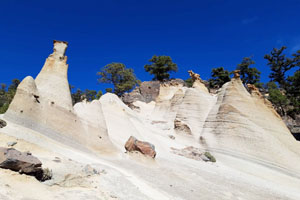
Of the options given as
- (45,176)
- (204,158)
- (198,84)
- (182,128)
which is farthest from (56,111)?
(198,84)

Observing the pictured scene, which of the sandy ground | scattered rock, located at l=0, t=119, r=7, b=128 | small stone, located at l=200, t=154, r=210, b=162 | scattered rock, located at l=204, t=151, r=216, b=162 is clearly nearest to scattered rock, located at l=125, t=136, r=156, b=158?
the sandy ground

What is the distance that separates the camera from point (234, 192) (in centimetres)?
705

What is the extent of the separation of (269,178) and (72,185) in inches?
369

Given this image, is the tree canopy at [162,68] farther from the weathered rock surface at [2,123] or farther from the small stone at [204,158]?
the weathered rock surface at [2,123]

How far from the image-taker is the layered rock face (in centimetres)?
795

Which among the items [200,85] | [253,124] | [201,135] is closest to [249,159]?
[253,124]

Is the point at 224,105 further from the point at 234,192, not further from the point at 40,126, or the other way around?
the point at 40,126

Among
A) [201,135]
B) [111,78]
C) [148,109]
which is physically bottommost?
[201,135]

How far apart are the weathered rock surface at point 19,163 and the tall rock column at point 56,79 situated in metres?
4.98

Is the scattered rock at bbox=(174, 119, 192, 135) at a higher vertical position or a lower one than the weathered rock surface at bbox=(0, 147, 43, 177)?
higher

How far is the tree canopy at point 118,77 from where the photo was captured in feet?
115

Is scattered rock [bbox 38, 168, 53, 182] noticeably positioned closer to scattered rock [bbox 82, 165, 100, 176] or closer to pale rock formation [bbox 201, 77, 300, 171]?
scattered rock [bbox 82, 165, 100, 176]

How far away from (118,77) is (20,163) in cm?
3239

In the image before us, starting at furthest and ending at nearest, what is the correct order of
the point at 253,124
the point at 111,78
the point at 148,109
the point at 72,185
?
the point at 111,78 < the point at 148,109 < the point at 253,124 < the point at 72,185
